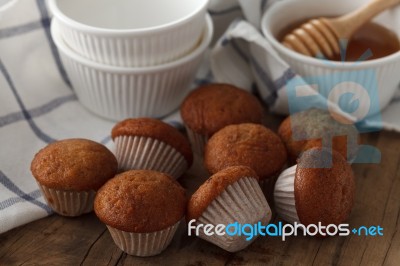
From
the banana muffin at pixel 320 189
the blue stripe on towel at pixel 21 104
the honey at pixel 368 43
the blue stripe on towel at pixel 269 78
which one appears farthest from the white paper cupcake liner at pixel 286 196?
the blue stripe on towel at pixel 21 104

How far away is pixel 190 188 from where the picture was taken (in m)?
1.65

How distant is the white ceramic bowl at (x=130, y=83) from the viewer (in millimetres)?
1751

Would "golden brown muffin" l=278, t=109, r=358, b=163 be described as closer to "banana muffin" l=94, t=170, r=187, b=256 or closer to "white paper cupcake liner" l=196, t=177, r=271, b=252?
"white paper cupcake liner" l=196, t=177, r=271, b=252

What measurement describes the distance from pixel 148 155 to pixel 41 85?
0.51 metres

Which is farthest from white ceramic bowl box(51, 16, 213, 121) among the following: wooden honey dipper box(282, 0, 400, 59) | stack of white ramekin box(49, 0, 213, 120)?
wooden honey dipper box(282, 0, 400, 59)

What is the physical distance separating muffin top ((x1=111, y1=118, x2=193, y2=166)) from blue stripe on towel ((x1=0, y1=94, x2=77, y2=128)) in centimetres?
34

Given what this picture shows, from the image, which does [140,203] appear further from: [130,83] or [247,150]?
[130,83]

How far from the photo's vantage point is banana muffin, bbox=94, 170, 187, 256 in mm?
1354

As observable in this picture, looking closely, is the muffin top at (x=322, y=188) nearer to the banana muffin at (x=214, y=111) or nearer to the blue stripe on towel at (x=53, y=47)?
the banana muffin at (x=214, y=111)

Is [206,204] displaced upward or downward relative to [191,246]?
upward

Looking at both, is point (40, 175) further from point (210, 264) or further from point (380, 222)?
point (380, 222)

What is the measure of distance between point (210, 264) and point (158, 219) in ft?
0.53

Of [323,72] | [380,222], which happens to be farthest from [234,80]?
[380,222]

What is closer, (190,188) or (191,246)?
(191,246)
